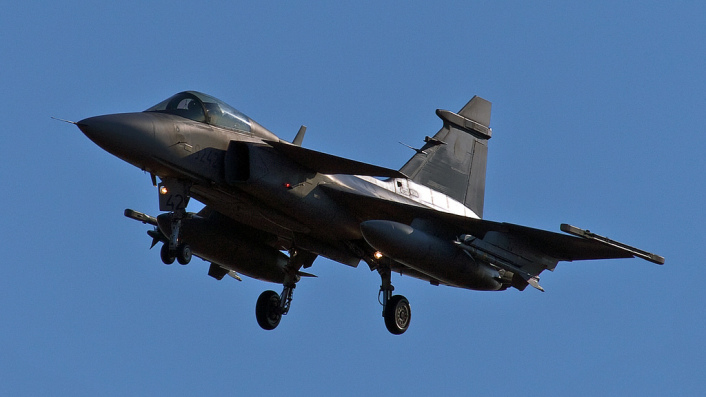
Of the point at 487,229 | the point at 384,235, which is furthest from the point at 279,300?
the point at 487,229

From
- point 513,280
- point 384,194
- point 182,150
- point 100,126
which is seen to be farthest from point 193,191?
point 513,280

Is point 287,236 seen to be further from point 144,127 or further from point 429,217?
point 144,127

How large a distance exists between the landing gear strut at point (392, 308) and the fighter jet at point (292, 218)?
0.02 meters

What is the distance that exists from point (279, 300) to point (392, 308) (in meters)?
2.41

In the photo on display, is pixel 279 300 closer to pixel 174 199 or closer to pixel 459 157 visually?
pixel 174 199

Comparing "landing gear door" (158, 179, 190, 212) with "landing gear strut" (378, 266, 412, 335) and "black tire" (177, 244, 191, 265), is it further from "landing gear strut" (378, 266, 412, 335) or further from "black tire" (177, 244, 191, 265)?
"landing gear strut" (378, 266, 412, 335)

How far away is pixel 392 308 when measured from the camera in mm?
20156

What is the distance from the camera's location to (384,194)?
20.2m

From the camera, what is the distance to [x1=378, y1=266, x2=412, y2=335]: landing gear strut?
20.1 meters

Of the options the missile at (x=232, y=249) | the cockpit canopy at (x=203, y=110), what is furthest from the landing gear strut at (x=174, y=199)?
the missile at (x=232, y=249)

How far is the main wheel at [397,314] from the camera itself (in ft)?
66.0

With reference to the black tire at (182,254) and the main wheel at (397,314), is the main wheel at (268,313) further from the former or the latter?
the black tire at (182,254)

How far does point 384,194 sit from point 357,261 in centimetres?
146

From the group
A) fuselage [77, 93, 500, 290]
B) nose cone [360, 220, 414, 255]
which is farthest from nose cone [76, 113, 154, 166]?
nose cone [360, 220, 414, 255]
